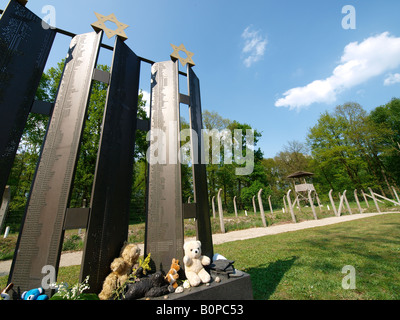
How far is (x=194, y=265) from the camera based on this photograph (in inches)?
102

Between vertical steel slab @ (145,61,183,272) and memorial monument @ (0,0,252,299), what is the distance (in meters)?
0.02

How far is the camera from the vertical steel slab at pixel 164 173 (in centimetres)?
292

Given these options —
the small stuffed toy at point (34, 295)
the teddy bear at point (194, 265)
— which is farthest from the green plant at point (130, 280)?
the small stuffed toy at point (34, 295)

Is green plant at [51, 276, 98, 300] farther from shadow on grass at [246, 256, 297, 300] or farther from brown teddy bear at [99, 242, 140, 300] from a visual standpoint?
shadow on grass at [246, 256, 297, 300]

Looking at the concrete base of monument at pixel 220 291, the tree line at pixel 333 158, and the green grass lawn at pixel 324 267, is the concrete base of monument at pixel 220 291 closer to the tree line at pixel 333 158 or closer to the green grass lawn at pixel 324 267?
the green grass lawn at pixel 324 267

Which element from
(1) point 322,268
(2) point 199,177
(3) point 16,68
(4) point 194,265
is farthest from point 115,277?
(1) point 322,268

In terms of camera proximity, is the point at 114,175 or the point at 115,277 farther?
the point at 114,175

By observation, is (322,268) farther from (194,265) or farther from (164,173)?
(164,173)

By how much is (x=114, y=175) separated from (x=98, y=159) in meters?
0.37

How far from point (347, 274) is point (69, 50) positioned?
717 centimetres

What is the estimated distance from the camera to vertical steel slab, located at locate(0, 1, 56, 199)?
2266 millimetres

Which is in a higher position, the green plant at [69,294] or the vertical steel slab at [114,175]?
the vertical steel slab at [114,175]

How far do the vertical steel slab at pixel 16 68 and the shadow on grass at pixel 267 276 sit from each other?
4293mm
